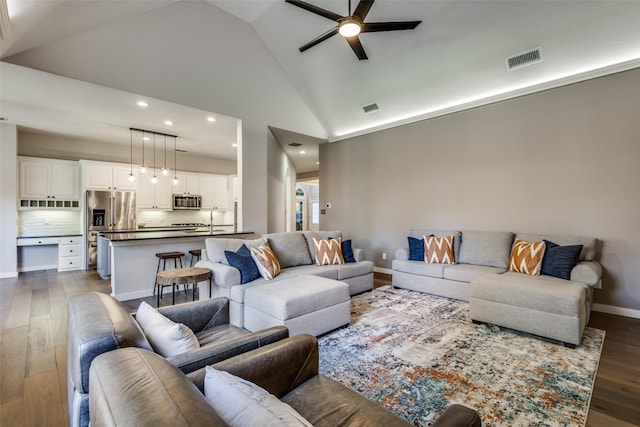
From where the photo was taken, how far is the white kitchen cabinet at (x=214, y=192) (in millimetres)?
8305

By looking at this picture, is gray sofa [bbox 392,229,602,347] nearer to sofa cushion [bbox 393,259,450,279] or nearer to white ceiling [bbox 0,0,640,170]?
sofa cushion [bbox 393,259,450,279]

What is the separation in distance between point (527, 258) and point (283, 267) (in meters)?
3.15

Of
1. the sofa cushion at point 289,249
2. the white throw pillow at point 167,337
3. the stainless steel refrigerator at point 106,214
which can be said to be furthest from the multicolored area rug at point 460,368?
the stainless steel refrigerator at point 106,214

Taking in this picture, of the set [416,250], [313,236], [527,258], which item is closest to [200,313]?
[313,236]

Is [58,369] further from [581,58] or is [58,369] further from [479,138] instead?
[581,58]

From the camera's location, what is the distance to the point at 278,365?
4.29 ft

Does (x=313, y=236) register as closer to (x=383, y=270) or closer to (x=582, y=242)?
(x=383, y=270)

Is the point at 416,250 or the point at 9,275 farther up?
the point at 416,250

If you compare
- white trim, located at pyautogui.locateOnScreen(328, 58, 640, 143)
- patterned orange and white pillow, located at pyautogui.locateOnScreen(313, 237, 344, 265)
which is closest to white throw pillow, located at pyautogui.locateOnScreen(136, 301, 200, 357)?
patterned orange and white pillow, located at pyautogui.locateOnScreen(313, 237, 344, 265)

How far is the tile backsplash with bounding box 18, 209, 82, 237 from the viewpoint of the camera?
6.15m

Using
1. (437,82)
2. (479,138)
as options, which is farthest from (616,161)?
(437,82)

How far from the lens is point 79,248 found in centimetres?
627

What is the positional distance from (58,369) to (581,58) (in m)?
6.34

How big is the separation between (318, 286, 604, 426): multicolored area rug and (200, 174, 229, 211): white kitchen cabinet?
642cm
